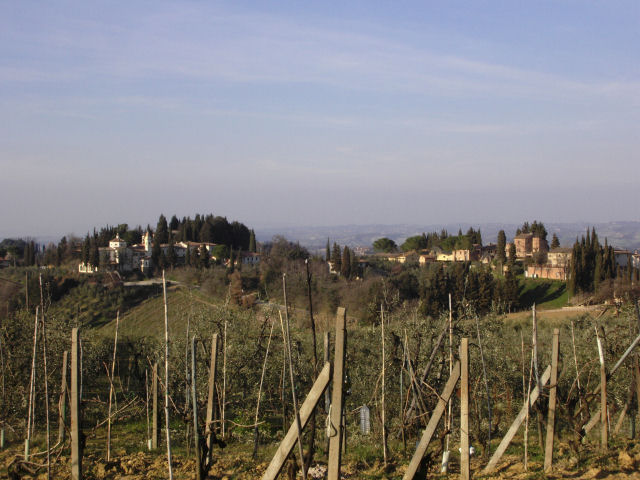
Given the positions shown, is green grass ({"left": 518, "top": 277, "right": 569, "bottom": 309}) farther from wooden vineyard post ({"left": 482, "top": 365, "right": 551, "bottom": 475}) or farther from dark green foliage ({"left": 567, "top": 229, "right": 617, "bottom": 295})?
wooden vineyard post ({"left": 482, "top": 365, "right": 551, "bottom": 475})

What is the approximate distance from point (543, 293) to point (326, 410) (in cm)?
4323

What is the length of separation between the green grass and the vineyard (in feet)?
85.1

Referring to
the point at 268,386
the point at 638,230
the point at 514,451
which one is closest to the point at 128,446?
the point at 268,386

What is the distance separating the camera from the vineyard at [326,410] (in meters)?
5.13

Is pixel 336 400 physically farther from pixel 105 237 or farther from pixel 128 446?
pixel 105 237

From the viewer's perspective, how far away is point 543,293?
45656 millimetres

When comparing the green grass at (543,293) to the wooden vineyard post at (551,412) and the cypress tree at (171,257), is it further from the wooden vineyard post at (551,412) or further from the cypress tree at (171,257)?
the wooden vineyard post at (551,412)

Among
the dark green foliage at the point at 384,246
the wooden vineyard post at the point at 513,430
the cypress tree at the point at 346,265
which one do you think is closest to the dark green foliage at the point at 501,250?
the cypress tree at the point at 346,265

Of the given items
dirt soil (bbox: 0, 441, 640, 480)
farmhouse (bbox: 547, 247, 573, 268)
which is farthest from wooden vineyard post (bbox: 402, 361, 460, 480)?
farmhouse (bbox: 547, 247, 573, 268)

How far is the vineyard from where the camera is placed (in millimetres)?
5129

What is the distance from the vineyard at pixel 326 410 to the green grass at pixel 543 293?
2593 cm

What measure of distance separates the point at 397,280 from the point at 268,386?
112 ft

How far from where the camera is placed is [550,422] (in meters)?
6.02

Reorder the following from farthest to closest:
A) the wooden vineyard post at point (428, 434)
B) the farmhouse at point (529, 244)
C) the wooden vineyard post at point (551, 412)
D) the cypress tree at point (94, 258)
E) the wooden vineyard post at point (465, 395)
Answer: the farmhouse at point (529, 244)
the cypress tree at point (94, 258)
the wooden vineyard post at point (551, 412)
the wooden vineyard post at point (465, 395)
the wooden vineyard post at point (428, 434)
